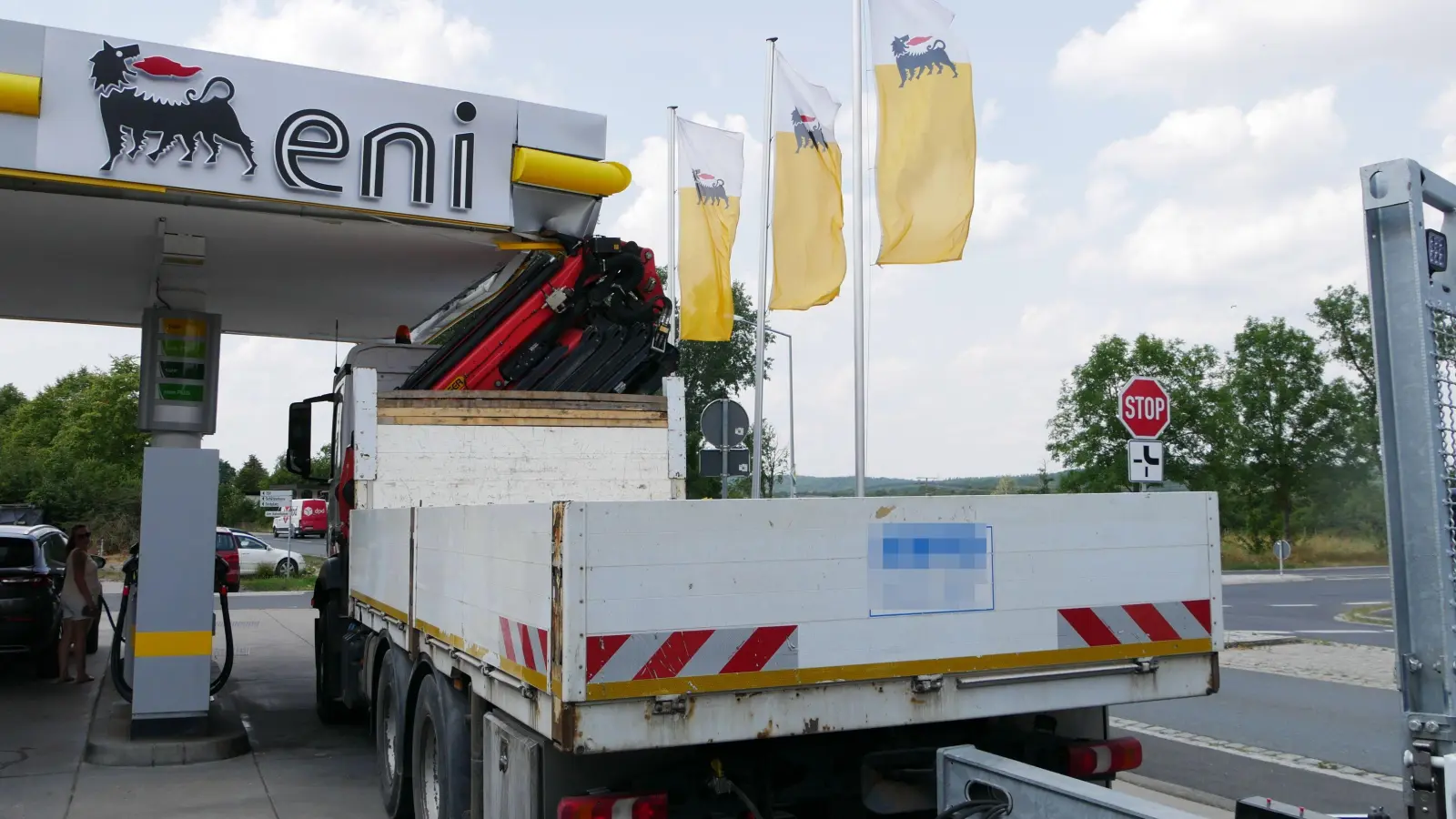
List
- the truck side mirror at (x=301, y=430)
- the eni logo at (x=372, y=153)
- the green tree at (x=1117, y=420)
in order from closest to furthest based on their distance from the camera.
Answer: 1. the eni logo at (x=372, y=153)
2. the truck side mirror at (x=301, y=430)
3. the green tree at (x=1117, y=420)

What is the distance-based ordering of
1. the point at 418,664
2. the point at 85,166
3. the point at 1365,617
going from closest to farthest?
the point at 418,664, the point at 85,166, the point at 1365,617

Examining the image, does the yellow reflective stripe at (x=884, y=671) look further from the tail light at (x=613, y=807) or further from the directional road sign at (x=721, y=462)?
the directional road sign at (x=721, y=462)

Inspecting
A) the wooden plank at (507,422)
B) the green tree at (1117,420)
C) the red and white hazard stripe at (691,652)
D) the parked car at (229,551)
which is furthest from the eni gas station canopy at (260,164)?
the green tree at (1117,420)

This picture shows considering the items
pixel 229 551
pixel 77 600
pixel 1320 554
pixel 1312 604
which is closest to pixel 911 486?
pixel 77 600

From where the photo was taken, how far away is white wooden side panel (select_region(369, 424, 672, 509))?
27.3 feet

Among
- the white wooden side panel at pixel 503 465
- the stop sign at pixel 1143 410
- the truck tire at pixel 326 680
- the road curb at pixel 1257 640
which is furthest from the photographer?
the road curb at pixel 1257 640

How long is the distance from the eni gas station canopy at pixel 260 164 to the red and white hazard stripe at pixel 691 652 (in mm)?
5414

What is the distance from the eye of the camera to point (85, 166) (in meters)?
7.56

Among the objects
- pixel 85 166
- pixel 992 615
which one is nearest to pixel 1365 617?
pixel 992 615

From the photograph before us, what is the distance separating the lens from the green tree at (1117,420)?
5619 centimetres

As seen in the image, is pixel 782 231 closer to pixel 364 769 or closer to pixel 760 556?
pixel 364 769

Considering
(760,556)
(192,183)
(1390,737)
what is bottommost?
(1390,737)

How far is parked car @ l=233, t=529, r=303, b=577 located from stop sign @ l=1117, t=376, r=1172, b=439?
27.3 m

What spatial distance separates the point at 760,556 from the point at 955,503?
80 centimetres
